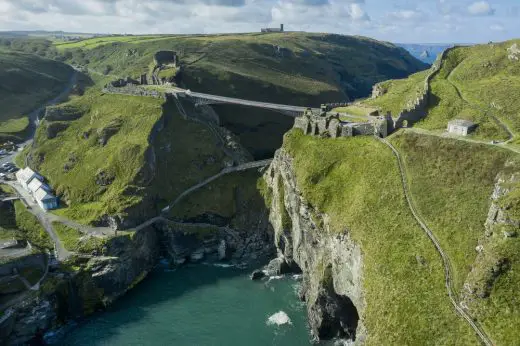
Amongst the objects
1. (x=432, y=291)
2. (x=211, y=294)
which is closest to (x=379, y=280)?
(x=432, y=291)

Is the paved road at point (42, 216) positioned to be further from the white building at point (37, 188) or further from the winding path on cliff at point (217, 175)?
the winding path on cliff at point (217, 175)

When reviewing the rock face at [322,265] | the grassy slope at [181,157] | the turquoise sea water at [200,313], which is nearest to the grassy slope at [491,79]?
the rock face at [322,265]

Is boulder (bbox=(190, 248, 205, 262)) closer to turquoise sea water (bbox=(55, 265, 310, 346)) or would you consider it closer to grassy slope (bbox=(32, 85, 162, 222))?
turquoise sea water (bbox=(55, 265, 310, 346))

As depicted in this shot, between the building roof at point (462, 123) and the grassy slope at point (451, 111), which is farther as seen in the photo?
the grassy slope at point (451, 111)

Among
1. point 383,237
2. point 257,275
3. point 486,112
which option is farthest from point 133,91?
point 383,237

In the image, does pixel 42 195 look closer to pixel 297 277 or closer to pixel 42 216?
pixel 42 216

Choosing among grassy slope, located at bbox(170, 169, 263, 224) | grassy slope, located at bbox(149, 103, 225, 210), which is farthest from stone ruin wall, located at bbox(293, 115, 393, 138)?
grassy slope, located at bbox(149, 103, 225, 210)

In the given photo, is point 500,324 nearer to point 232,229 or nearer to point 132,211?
point 232,229
